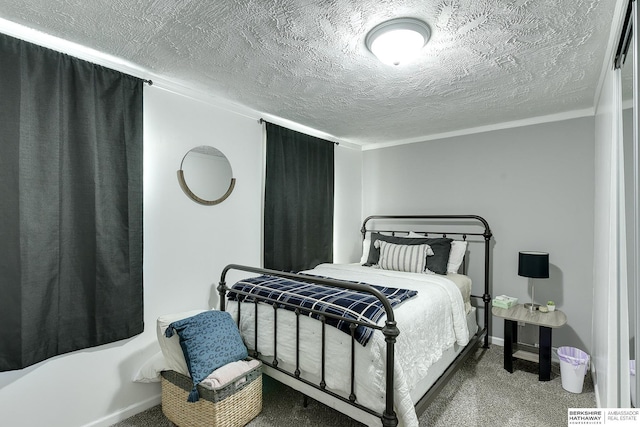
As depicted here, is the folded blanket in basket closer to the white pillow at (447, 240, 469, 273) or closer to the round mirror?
the round mirror

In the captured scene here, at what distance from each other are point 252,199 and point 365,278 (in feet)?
4.25

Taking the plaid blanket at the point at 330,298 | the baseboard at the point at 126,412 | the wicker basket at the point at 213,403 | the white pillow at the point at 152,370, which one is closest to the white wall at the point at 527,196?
the plaid blanket at the point at 330,298

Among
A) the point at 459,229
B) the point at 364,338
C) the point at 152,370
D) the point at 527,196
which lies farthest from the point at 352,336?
the point at 527,196

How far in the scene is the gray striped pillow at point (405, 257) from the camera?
3.26 m

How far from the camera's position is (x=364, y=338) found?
171 cm

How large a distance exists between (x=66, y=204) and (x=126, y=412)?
143 cm

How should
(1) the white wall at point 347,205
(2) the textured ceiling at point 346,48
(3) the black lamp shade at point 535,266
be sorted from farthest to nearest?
(1) the white wall at point 347,205
(3) the black lamp shade at point 535,266
(2) the textured ceiling at point 346,48

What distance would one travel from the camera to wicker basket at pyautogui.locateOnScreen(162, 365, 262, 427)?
71.4 inches

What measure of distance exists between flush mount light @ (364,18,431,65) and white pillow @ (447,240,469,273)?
7.11 ft

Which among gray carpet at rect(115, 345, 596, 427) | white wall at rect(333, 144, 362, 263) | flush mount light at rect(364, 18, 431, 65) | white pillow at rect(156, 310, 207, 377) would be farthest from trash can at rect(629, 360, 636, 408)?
white wall at rect(333, 144, 362, 263)

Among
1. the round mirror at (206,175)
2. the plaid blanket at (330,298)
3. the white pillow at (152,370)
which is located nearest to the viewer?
the plaid blanket at (330,298)

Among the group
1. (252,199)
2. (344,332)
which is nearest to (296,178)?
(252,199)

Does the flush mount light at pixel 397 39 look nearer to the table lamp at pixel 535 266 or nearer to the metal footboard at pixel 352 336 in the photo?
the metal footboard at pixel 352 336

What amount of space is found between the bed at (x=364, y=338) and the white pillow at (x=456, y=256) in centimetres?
18
